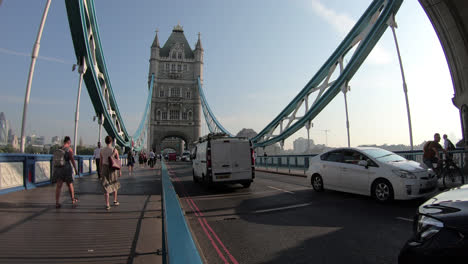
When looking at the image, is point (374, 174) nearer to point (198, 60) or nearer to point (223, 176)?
point (223, 176)

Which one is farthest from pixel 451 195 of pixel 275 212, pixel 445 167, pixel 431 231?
pixel 445 167

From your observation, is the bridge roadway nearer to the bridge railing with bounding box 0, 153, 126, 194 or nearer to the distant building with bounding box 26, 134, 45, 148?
the bridge railing with bounding box 0, 153, 126, 194

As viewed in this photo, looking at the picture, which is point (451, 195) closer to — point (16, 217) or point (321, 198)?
point (321, 198)

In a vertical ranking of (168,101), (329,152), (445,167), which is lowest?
(445,167)

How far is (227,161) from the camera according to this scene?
32.2 ft

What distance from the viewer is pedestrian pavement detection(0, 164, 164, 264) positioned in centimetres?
321

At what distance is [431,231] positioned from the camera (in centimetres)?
202

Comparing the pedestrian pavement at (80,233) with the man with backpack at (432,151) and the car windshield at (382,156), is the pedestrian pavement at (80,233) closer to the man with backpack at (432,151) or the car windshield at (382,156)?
the car windshield at (382,156)

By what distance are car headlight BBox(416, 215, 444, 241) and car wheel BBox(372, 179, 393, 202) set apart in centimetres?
509

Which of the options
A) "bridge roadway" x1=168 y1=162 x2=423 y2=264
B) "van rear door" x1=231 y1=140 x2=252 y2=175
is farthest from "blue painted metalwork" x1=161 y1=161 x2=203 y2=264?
"van rear door" x1=231 y1=140 x2=252 y2=175

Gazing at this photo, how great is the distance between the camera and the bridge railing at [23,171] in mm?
7941

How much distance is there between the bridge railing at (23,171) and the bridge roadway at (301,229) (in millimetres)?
5375

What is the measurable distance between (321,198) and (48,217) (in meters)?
6.57

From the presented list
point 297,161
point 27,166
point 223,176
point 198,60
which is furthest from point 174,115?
point 223,176
